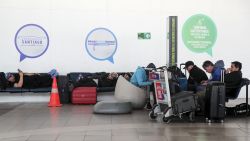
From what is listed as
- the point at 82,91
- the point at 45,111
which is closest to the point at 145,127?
the point at 45,111

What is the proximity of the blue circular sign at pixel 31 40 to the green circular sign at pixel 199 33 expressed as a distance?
13.9ft

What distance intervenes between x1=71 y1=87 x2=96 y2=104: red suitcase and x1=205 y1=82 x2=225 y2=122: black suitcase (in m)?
4.05

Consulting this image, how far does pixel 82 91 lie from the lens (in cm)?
1072

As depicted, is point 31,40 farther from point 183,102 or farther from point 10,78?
point 183,102

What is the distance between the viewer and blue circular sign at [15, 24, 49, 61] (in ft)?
37.5

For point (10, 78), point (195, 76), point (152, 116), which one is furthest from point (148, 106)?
point (10, 78)

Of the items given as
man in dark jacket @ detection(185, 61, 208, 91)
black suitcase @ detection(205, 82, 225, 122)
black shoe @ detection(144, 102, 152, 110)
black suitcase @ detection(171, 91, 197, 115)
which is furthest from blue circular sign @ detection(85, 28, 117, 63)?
black suitcase @ detection(205, 82, 225, 122)

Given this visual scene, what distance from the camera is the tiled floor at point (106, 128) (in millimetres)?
6129

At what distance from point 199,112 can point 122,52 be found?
4.29 metres

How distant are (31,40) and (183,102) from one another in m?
5.70

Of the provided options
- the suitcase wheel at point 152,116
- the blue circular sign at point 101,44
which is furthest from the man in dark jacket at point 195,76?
the blue circular sign at point 101,44

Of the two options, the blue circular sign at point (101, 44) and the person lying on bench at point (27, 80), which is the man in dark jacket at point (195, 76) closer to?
the blue circular sign at point (101, 44)

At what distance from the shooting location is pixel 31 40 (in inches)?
451

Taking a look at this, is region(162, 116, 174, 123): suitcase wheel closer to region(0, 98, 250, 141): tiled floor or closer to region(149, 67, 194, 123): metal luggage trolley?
region(149, 67, 194, 123): metal luggage trolley
